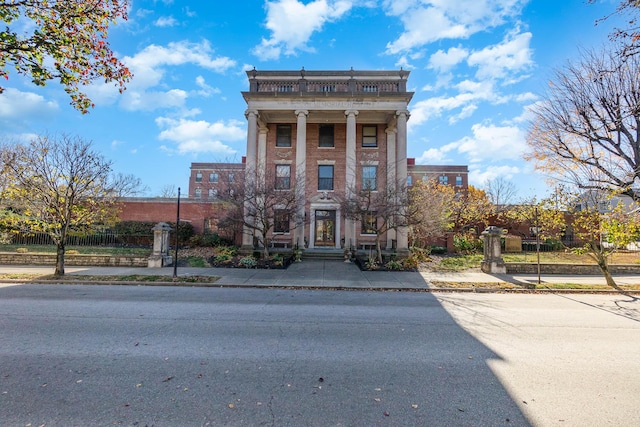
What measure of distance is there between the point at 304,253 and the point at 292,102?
35.9ft

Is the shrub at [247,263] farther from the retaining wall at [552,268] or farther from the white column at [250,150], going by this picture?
the retaining wall at [552,268]

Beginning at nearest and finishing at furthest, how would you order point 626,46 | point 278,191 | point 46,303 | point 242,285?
point 626,46 → point 46,303 → point 242,285 → point 278,191

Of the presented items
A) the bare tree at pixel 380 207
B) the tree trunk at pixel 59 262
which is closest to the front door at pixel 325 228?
the bare tree at pixel 380 207

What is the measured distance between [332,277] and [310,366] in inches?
359

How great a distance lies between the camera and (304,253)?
64.1 feet

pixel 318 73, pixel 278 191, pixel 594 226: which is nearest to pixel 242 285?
pixel 278 191

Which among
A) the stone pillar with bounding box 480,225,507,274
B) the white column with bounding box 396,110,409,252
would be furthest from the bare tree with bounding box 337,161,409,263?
the stone pillar with bounding box 480,225,507,274

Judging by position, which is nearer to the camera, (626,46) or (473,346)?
(626,46)

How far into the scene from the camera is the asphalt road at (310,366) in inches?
124

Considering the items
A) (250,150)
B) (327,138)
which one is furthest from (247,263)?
(327,138)

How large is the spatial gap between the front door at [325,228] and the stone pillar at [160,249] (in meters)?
10.7

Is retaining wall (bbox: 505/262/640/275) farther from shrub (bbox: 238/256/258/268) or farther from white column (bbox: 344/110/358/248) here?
shrub (bbox: 238/256/258/268)

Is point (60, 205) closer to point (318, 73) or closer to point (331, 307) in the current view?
point (331, 307)

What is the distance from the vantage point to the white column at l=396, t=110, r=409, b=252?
64.9 ft
